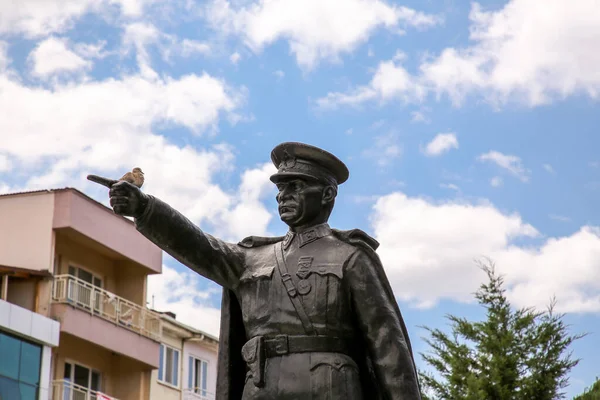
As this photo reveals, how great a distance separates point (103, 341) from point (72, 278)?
227 cm

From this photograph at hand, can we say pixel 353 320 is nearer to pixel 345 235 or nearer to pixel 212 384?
pixel 345 235

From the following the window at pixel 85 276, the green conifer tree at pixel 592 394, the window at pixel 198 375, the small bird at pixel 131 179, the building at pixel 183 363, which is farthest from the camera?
the window at pixel 198 375

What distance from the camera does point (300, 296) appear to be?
945 centimetres

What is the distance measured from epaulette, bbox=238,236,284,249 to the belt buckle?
0.92m

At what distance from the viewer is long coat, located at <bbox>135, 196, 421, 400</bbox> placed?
927cm

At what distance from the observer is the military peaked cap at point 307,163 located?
9812 millimetres

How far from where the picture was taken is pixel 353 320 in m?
9.52

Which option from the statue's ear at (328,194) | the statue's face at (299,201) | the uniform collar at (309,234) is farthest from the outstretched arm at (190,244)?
the statue's ear at (328,194)

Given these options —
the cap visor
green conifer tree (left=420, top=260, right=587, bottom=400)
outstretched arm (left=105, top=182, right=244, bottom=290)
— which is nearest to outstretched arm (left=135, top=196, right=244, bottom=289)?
outstretched arm (left=105, top=182, right=244, bottom=290)

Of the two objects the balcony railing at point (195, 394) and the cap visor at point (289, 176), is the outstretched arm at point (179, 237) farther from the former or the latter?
the balcony railing at point (195, 394)

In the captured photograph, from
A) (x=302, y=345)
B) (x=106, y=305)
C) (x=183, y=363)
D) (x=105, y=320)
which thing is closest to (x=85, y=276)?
(x=106, y=305)

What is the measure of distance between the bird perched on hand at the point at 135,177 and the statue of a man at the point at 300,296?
80 mm

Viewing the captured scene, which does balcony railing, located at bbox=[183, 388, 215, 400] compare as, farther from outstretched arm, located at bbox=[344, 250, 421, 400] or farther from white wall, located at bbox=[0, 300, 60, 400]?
outstretched arm, located at bbox=[344, 250, 421, 400]

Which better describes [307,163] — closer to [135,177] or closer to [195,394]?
[135,177]
